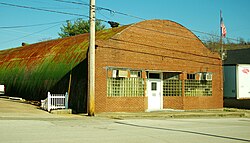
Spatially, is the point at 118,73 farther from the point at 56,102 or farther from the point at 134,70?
the point at 56,102

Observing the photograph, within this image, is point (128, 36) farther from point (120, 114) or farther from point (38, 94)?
point (38, 94)

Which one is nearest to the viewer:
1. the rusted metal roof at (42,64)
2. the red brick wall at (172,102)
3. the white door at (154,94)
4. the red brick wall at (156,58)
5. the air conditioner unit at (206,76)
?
the red brick wall at (156,58)

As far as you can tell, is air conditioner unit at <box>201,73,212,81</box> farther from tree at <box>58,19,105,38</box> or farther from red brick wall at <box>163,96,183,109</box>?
tree at <box>58,19,105,38</box>

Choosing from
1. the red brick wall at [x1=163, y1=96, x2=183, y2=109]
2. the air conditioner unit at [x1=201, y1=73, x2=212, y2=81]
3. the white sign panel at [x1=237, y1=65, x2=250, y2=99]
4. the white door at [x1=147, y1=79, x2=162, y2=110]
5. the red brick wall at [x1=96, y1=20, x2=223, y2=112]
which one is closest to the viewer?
the red brick wall at [x1=96, y1=20, x2=223, y2=112]

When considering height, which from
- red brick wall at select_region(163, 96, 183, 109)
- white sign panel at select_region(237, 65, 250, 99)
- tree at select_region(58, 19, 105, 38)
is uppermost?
tree at select_region(58, 19, 105, 38)

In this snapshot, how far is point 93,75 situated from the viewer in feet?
65.8

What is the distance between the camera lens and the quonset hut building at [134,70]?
22.3 metres

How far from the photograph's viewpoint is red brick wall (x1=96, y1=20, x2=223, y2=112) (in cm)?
2184

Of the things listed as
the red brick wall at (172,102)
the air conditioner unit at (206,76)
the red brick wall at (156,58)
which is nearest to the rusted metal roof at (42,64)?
the red brick wall at (156,58)

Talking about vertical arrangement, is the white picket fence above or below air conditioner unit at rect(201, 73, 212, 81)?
below

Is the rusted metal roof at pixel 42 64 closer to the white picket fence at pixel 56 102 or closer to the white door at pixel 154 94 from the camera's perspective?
the white picket fence at pixel 56 102

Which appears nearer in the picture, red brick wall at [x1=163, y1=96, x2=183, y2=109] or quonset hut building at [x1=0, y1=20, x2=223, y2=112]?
quonset hut building at [x1=0, y1=20, x2=223, y2=112]

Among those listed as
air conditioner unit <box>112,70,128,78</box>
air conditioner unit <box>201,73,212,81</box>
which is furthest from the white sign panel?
air conditioner unit <box>112,70,128,78</box>

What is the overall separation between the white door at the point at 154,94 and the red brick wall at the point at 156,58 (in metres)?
0.72
